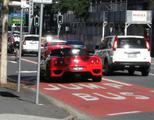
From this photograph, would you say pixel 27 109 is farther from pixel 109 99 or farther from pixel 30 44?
pixel 30 44

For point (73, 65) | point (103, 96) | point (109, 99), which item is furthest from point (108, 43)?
→ point (109, 99)

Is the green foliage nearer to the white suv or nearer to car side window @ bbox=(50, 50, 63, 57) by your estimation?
the white suv

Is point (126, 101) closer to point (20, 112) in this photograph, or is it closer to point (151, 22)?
point (20, 112)

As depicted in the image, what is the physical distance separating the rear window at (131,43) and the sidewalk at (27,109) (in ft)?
33.8

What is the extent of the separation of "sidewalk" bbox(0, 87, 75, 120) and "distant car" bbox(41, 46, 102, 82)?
5.76 metres

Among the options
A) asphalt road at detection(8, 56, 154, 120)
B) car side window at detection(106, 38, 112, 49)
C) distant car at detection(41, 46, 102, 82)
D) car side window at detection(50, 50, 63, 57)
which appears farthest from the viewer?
car side window at detection(106, 38, 112, 49)

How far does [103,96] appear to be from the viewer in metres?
18.2

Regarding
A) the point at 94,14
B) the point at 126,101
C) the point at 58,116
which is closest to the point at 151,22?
the point at 94,14

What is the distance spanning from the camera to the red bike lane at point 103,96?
15.0 metres

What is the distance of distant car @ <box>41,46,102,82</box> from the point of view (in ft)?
75.9

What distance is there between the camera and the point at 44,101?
16531 mm

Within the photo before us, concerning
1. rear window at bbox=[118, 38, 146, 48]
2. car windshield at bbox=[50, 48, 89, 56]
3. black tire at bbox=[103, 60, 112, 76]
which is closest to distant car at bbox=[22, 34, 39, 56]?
black tire at bbox=[103, 60, 112, 76]

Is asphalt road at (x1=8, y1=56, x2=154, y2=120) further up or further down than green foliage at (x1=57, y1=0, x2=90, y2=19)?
further down

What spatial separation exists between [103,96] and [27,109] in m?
4.84
